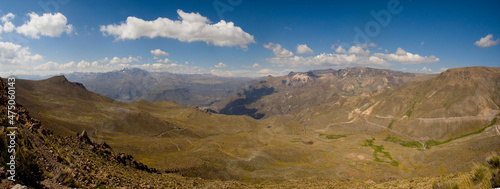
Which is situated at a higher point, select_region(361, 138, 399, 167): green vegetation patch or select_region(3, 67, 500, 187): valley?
select_region(3, 67, 500, 187): valley

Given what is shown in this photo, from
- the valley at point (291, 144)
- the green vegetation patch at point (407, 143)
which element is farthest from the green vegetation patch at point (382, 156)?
the green vegetation patch at point (407, 143)

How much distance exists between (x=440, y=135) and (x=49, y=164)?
232m

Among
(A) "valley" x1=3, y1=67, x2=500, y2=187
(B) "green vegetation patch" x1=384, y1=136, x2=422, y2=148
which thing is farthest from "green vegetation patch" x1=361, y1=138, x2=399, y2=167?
(B) "green vegetation patch" x1=384, y1=136, x2=422, y2=148

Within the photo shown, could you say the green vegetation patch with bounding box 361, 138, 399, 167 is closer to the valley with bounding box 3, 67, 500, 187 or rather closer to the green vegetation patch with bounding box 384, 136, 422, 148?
the valley with bounding box 3, 67, 500, 187

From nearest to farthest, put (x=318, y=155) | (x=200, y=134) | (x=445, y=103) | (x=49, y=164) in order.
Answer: (x=49, y=164), (x=318, y=155), (x=200, y=134), (x=445, y=103)

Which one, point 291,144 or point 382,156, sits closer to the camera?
point 382,156

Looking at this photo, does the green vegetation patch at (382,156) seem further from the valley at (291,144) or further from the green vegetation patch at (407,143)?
the green vegetation patch at (407,143)

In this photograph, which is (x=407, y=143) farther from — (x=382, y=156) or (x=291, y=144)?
(x=291, y=144)

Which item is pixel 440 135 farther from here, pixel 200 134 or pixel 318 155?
pixel 200 134

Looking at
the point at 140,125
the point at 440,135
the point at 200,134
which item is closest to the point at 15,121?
the point at 140,125

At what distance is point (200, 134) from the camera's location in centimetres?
15162

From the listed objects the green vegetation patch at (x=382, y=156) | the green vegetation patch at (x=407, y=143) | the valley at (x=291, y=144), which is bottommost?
the green vegetation patch at (x=407, y=143)

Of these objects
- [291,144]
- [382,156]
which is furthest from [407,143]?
[291,144]

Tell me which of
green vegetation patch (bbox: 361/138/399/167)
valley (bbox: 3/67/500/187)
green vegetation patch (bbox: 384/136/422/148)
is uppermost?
valley (bbox: 3/67/500/187)
